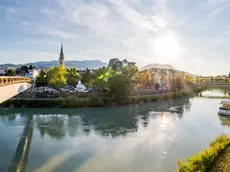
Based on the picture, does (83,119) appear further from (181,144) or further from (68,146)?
(181,144)

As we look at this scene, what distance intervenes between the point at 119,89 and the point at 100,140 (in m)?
20.8

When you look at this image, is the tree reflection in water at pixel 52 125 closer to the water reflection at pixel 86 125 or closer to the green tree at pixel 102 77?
the water reflection at pixel 86 125

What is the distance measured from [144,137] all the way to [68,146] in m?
6.98

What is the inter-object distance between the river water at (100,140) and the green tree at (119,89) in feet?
23.7

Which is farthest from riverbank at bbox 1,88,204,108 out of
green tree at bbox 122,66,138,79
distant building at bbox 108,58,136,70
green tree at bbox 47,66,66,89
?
distant building at bbox 108,58,136,70

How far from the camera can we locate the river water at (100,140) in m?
15.3

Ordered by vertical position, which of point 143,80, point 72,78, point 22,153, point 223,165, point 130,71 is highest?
point 130,71

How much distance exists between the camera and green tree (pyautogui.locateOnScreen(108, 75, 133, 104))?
135 feet

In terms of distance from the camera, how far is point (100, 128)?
25031mm

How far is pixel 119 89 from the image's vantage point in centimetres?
4097

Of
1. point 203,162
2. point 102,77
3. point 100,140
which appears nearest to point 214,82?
point 102,77

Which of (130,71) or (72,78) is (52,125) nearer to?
(130,71)

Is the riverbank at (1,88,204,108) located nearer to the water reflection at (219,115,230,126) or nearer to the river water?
the river water

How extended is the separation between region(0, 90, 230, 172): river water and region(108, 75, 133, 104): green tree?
7.22 meters
